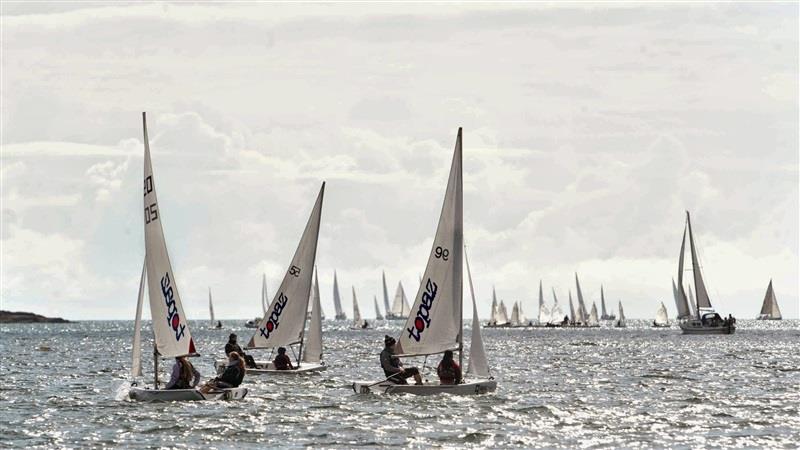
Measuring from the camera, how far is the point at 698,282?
131m

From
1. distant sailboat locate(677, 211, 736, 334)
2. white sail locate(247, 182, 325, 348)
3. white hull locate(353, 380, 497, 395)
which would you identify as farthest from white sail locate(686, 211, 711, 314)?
white hull locate(353, 380, 497, 395)

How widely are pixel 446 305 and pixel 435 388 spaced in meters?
2.75

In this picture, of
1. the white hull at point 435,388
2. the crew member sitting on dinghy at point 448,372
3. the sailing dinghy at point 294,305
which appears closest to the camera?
the white hull at point 435,388

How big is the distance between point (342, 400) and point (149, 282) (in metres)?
7.35

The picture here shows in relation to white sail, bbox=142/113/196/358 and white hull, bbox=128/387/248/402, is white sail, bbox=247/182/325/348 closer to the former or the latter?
white hull, bbox=128/387/248/402

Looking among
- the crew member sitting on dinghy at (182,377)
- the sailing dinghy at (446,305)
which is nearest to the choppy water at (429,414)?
the crew member sitting on dinghy at (182,377)

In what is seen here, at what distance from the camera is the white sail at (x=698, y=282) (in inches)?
5162

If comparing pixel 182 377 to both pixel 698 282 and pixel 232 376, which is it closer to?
pixel 232 376

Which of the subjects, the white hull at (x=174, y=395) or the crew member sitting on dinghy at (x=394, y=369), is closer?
the white hull at (x=174, y=395)

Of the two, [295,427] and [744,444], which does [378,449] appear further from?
[744,444]

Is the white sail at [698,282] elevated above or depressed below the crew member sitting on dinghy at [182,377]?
above

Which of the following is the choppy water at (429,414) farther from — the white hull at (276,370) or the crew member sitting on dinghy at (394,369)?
the crew member sitting on dinghy at (394,369)

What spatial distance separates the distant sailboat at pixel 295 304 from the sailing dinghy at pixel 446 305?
1458 cm

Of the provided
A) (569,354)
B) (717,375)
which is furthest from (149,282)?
(569,354)
